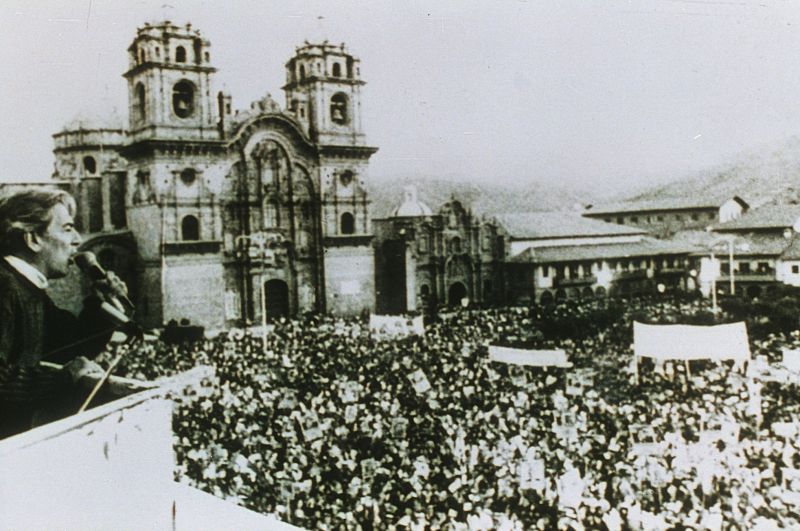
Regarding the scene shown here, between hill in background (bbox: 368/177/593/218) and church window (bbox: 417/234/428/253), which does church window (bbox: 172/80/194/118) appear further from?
church window (bbox: 417/234/428/253)

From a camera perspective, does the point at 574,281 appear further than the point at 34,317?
No

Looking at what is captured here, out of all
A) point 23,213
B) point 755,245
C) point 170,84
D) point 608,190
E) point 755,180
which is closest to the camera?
point 755,180

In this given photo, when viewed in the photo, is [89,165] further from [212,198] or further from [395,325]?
[395,325]

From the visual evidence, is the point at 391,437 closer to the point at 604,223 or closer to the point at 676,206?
the point at 604,223

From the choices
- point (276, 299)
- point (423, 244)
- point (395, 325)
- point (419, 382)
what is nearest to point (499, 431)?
point (419, 382)

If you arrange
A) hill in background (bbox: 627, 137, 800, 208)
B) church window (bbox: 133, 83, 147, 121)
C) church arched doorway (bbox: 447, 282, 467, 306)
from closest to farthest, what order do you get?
hill in background (bbox: 627, 137, 800, 208), church arched doorway (bbox: 447, 282, 467, 306), church window (bbox: 133, 83, 147, 121)

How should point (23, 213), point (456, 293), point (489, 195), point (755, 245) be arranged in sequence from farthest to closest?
point (23, 213) < point (456, 293) < point (489, 195) < point (755, 245)

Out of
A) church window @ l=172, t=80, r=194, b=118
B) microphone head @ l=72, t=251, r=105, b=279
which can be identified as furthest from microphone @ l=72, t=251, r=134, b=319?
church window @ l=172, t=80, r=194, b=118

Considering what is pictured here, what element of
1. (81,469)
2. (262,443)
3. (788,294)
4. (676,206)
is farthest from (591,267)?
(81,469)
